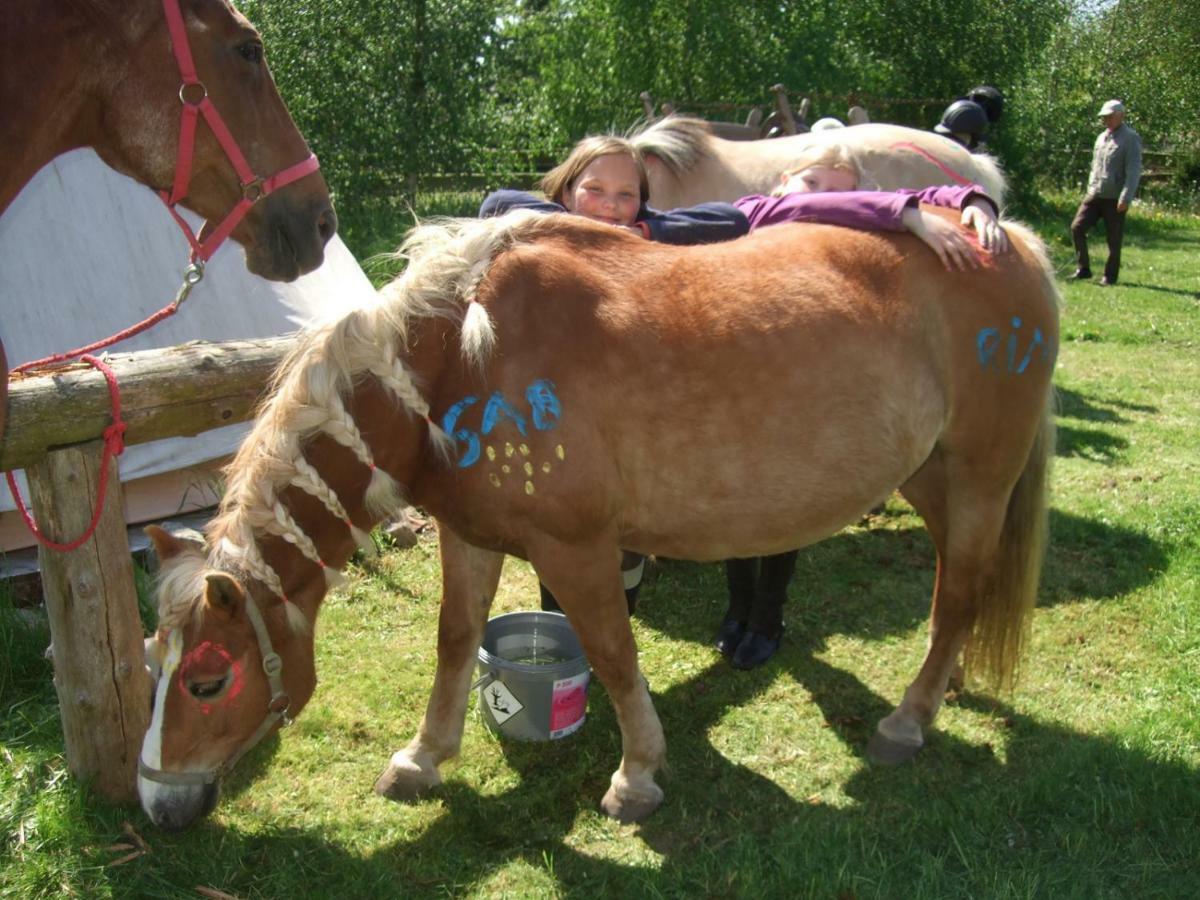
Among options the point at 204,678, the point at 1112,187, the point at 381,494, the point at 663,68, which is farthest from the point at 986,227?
the point at 663,68

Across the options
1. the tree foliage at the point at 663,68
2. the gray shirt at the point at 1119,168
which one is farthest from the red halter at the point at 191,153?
the gray shirt at the point at 1119,168

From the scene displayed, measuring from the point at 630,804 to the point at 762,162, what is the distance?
4.91 metres

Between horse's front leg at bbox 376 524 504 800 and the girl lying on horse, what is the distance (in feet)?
2.88

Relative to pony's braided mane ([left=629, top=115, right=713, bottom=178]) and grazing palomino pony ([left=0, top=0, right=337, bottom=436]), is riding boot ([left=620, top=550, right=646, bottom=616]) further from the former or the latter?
pony's braided mane ([left=629, top=115, right=713, bottom=178])

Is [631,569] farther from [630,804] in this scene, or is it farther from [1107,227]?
[1107,227]

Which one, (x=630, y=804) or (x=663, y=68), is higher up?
(x=663, y=68)

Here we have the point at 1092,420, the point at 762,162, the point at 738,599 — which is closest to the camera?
the point at 738,599

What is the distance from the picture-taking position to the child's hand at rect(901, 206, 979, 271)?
3004 millimetres

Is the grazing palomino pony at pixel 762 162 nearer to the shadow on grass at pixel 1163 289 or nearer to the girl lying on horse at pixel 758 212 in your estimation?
the girl lying on horse at pixel 758 212

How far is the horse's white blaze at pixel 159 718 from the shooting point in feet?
7.74

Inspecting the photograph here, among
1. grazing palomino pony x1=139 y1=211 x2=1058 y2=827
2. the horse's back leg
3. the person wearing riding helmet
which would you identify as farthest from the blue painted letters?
the person wearing riding helmet

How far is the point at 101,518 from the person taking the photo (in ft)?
9.09

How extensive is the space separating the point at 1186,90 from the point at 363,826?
88.2 ft

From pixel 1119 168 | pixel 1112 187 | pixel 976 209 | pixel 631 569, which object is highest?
pixel 976 209
